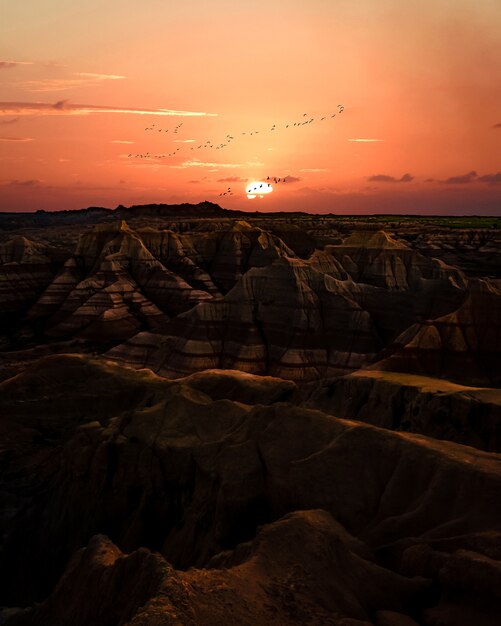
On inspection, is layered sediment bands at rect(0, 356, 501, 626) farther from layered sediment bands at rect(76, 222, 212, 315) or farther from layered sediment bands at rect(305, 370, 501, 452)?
layered sediment bands at rect(76, 222, 212, 315)

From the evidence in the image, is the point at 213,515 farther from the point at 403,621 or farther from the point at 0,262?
the point at 0,262

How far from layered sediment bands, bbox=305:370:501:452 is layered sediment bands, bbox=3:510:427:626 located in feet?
40.4

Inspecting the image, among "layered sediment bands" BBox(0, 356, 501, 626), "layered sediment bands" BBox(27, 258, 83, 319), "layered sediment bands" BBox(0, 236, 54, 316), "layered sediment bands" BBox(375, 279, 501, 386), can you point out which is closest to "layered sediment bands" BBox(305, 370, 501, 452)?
"layered sediment bands" BBox(375, 279, 501, 386)

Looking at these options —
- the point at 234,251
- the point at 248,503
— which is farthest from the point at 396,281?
the point at 248,503

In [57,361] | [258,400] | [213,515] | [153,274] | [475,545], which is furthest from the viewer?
[153,274]

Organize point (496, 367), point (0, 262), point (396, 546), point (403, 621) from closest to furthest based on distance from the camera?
1. point (403, 621)
2. point (396, 546)
3. point (496, 367)
4. point (0, 262)

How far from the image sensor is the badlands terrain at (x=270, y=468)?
12922 mm

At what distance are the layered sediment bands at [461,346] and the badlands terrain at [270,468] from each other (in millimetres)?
126

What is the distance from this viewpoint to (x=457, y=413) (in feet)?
86.3

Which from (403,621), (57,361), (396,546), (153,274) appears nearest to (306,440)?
(396,546)

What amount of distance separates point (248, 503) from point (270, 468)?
5.18ft

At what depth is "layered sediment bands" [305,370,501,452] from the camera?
25359mm

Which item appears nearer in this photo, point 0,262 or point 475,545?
point 475,545

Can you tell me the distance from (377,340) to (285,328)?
8.74 metres
